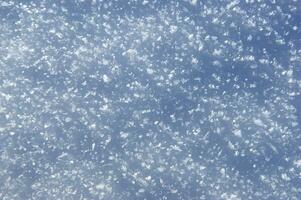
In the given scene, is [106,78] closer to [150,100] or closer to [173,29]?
[150,100]

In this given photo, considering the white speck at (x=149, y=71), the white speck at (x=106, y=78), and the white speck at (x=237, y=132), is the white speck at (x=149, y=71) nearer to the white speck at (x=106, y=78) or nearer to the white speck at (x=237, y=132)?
the white speck at (x=106, y=78)

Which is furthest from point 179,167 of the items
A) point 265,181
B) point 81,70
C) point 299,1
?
point 299,1

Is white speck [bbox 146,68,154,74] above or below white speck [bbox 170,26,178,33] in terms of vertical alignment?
below

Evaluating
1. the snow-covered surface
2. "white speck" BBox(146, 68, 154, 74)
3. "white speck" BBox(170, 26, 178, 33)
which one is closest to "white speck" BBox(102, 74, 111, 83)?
the snow-covered surface

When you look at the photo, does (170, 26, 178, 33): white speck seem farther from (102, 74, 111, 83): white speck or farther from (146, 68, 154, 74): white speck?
(102, 74, 111, 83): white speck

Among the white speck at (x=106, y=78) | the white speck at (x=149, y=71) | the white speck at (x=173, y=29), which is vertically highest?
the white speck at (x=173, y=29)

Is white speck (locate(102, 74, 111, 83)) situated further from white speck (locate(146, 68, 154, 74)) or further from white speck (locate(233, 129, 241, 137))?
white speck (locate(233, 129, 241, 137))

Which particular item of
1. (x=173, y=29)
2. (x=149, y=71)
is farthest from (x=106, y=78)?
(x=173, y=29)

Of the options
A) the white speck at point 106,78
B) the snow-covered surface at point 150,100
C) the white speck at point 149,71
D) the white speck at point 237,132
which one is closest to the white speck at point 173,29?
the snow-covered surface at point 150,100

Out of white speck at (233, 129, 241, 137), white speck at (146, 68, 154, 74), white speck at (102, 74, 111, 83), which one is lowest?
white speck at (233, 129, 241, 137)
